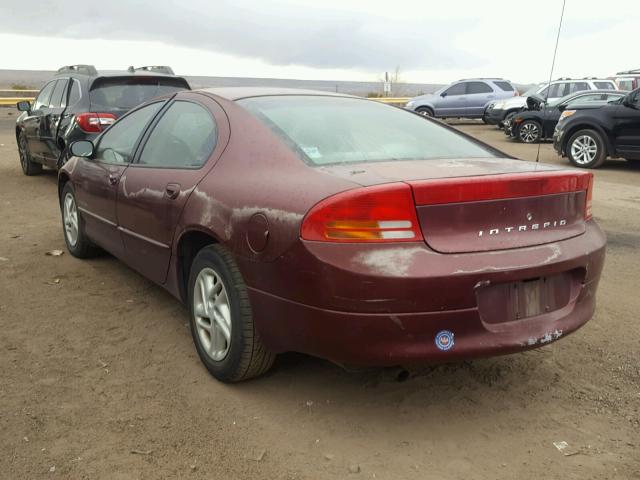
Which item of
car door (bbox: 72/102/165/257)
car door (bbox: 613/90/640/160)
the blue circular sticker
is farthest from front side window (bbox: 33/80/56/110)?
car door (bbox: 613/90/640/160)

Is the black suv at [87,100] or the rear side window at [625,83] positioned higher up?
the rear side window at [625,83]

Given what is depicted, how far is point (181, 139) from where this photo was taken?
3.84 meters

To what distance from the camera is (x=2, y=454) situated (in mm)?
2619

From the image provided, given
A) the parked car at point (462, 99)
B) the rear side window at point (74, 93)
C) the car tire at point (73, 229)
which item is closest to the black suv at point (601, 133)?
the rear side window at point (74, 93)

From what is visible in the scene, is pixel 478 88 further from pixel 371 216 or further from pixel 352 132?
pixel 371 216

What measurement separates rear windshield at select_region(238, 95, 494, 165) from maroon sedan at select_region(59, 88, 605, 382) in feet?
0.04

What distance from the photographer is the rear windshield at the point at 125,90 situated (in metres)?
8.28

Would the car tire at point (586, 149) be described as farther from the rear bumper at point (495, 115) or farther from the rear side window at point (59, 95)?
the rear side window at point (59, 95)

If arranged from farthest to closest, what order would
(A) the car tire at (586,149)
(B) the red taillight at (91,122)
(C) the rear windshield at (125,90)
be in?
(A) the car tire at (586,149)
(C) the rear windshield at (125,90)
(B) the red taillight at (91,122)

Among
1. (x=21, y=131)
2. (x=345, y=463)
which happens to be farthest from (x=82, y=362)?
(x=21, y=131)

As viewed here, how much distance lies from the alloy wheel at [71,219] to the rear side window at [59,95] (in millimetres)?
3681

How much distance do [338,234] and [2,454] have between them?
66.6 inches

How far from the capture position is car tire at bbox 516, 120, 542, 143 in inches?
689

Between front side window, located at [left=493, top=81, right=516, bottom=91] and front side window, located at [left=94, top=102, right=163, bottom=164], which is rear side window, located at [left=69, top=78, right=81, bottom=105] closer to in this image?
front side window, located at [left=94, top=102, right=163, bottom=164]
